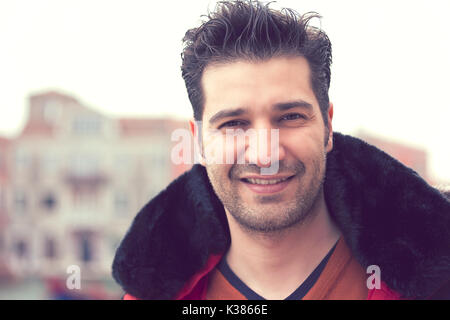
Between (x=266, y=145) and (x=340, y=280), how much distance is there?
0.64 meters

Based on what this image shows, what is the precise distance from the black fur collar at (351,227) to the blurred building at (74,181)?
1775 centimetres

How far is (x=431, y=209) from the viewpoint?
1755 mm

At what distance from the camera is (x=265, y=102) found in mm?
1765

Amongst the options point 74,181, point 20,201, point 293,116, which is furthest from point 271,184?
point 20,201

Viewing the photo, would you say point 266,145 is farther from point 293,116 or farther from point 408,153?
point 408,153

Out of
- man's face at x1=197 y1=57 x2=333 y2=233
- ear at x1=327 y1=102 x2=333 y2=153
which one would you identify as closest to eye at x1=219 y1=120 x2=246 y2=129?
man's face at x1=197 y1=57 x2=333 y2=233

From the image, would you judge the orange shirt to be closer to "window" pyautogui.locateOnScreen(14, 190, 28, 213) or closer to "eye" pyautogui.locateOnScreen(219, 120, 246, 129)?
"eye" pyautogui.locateOnScreen(219, 120, 246, 129)

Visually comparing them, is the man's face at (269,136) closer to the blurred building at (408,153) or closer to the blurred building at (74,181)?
the blurred building at (408,153)

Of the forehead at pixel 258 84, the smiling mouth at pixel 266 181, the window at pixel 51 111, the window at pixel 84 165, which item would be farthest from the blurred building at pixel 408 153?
the smiling mouth at pixel 266 181

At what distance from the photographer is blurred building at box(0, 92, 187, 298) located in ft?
67.7

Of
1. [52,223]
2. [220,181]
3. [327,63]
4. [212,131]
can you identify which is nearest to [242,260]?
[220,181]

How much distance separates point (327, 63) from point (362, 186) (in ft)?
1.83

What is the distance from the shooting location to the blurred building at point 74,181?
20641 millimetres
